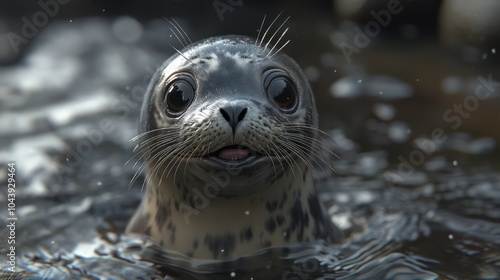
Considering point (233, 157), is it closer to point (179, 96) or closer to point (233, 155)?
point (233, 155)

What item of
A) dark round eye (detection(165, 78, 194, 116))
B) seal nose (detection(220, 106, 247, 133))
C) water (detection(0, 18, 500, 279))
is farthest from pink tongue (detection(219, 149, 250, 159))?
water (detection(0, 18, 500, 279))

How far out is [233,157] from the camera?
12.7ft

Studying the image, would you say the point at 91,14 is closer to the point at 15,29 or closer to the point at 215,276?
the point at 15,29

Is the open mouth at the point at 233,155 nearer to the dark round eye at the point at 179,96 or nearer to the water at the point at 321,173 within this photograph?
the dark round eye at the point at 179,96

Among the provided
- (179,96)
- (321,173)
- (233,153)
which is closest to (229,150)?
(233,153)

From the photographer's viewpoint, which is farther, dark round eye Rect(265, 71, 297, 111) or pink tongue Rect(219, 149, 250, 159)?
dark round eye Rect(265, 71, 297, 111)

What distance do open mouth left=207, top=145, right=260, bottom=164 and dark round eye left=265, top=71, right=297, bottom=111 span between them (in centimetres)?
41

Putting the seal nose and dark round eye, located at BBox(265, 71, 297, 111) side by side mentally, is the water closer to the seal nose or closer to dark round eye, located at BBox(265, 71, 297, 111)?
dark round eye, located at BBox(265, 71, 297, 111)

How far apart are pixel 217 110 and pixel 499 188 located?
2643 millimetres

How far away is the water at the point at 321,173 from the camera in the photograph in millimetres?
4480

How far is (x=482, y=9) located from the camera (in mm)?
7832

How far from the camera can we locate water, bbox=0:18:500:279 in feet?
14.7

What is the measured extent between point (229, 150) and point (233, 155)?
32mm

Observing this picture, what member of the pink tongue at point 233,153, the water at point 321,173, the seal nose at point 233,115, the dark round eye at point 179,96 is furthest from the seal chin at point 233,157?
the water at point 321,173
